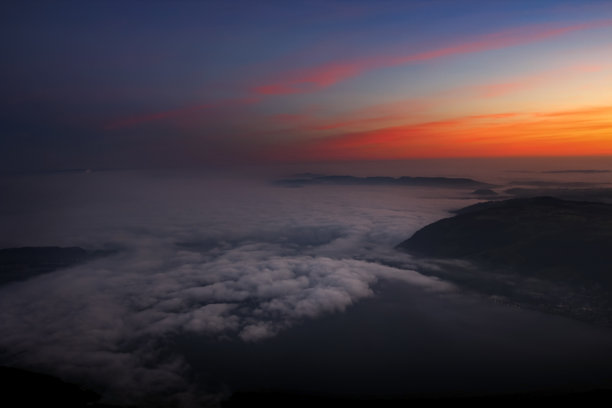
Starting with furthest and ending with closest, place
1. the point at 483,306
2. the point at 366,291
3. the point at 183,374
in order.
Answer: the point at 366,291 < the point at 483,306 < the point at 183,374

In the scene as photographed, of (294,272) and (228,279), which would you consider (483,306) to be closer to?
(294,272)

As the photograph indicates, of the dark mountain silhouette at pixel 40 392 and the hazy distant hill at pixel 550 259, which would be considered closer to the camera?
the dark mountain silhouette at pixel 40 392

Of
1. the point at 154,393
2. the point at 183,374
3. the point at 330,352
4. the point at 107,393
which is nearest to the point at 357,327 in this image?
the point at 330,352

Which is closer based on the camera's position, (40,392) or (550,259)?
(40,392)

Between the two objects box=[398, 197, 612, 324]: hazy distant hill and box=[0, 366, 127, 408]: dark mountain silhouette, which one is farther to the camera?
box=[398, 197, 612, 324]: hazy distant hill

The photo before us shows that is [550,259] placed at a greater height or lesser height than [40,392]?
greater

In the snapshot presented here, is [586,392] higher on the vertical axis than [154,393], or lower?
higher

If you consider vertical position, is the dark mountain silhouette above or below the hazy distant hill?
below

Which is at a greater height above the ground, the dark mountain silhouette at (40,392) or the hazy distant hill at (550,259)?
the hazy distant hill at (550,259)
